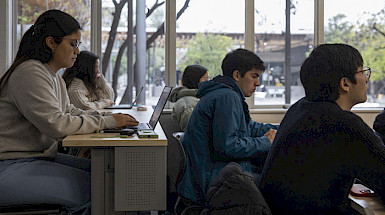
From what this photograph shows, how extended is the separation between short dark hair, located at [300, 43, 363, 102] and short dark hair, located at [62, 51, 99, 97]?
320cm

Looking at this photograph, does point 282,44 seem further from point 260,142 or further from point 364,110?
point 260,142

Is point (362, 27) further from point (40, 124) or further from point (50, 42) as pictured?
point (40, 124)

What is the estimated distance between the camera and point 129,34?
5262 millimetres

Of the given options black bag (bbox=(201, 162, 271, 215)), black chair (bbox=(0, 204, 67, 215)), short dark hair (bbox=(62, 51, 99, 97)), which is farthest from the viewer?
short dark hair (bbox=(62, 51, 99, 97))

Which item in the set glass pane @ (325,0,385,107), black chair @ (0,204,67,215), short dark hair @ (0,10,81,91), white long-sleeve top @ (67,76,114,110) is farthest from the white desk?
glass pane @ (325,0,385,107)

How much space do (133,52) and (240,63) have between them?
291cm

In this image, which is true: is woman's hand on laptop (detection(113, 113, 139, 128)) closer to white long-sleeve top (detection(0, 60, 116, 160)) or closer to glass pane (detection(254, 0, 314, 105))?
white long-sleeve top (detection(0, 60, 116, 160))

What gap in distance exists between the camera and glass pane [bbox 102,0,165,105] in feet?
17.1

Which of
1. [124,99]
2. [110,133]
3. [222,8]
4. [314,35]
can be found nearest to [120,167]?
[110,133]

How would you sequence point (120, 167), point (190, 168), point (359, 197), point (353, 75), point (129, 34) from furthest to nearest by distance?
point (129, 34) < point (190, 168) < point (120, 167) < point (353, 75) < point (359, 197)

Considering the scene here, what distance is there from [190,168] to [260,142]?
411 mm

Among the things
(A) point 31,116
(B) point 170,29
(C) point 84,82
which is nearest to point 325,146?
(A) point 31,116

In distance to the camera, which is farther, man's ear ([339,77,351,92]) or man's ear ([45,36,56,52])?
man's ear ([45,36,56,52])

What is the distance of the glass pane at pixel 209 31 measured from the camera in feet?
17.6
